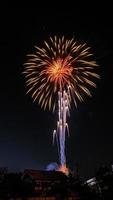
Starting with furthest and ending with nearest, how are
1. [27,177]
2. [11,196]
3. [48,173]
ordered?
1. [48,173]
2. [27,177]
3. [11,196]

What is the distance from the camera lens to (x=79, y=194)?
51250 millimetres

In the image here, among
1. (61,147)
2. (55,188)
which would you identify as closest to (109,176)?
(55,188)

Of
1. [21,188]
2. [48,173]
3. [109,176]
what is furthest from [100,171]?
[21,188]

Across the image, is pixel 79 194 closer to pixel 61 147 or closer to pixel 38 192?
pixel 38 192

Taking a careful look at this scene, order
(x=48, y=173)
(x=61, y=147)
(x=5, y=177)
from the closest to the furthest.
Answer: (x=5, y=177) < (x=48, y=173) < (x=61, y=147)

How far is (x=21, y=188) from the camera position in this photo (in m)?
46.7

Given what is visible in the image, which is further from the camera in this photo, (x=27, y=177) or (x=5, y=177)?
(x=27, y=177)

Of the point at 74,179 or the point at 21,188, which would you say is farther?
the point at 74,179

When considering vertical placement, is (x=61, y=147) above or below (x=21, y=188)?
above

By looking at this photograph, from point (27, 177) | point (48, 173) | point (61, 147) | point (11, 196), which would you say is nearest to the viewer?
point (11, 196)

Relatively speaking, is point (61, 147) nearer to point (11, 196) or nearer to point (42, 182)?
point (42, 182)

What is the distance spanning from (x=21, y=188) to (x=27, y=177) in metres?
6.69

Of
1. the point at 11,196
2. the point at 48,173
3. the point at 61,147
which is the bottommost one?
the point at 11,196

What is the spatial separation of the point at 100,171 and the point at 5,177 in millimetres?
12886
